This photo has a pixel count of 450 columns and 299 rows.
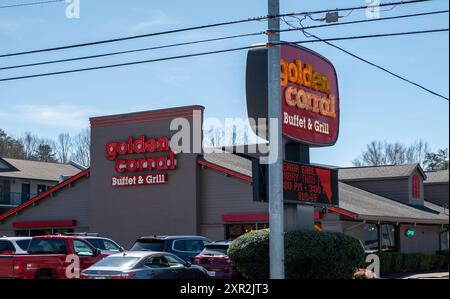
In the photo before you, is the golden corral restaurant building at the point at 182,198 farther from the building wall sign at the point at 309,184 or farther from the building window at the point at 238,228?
the building wall sign at the point at 309,184

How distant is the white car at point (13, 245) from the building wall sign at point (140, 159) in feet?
36.6

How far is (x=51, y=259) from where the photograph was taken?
2131 cm

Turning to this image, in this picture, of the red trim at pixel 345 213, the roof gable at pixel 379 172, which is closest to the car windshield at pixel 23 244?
the red trim at pixel 345 213

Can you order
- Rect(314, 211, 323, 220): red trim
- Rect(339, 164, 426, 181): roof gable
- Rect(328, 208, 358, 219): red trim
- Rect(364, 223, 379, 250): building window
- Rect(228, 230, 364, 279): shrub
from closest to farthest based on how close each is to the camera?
1. Rect(228, 230, 364, 279): shrub
2. Rect(328, 208, 358, 219): red trim
3. Rect(314, 211, 323, 220): red trim
4. Rect(364, 223, 379, 250): building window
5. Rect(339, 164, 426, 181): roof gable

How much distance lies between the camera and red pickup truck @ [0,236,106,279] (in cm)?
2114

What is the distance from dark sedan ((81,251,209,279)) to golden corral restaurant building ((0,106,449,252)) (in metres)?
11.9

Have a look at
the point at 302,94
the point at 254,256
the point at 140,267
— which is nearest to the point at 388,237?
the point at 302,94

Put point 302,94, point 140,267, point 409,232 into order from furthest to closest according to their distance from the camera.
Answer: point 409,232 → point 302,94 → point 140,267

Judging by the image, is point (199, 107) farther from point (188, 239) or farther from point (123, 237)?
point (188, 239)

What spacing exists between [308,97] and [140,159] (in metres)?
17.6

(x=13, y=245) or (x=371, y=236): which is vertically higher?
(x=13, y=245)

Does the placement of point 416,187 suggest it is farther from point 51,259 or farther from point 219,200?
point 51,259

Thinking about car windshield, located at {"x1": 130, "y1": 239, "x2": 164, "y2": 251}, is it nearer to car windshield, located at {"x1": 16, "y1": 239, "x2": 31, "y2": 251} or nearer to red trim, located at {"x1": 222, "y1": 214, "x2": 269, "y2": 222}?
car windshield, located at {"x1": 16, "y1": 239, "x2": 31, "y2": 251}

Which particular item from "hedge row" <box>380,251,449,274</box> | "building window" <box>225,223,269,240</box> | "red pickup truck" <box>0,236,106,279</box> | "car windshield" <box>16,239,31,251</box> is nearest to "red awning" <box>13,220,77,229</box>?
"building window" <box>225,223,269,240</box>
